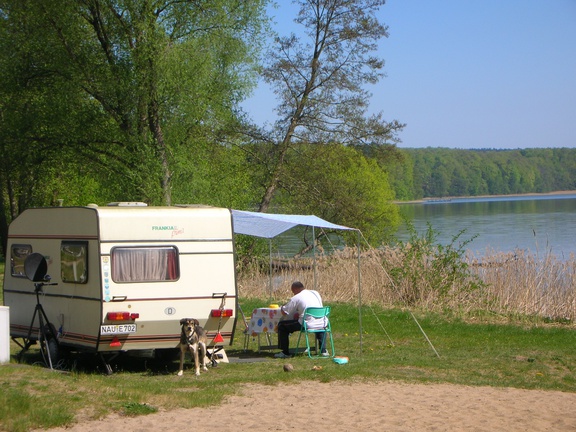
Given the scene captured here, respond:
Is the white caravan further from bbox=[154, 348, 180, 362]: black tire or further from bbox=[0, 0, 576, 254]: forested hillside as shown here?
bbox=[0, 0, 576, 254]: forested hillside

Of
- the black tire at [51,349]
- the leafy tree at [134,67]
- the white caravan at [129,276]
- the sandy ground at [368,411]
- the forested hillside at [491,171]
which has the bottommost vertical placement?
the sandy ground at [368,411]

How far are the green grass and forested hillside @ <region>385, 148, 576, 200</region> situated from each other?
113 metres

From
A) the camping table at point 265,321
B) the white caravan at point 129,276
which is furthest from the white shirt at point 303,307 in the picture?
the white caravan at point 129,276

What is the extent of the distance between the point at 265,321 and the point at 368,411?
4922 mm

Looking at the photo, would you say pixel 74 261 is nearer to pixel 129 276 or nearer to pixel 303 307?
pixel 129 276

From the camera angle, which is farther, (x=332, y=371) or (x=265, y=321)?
(x=265, y=321)

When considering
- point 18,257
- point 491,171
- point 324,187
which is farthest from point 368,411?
point 491,171

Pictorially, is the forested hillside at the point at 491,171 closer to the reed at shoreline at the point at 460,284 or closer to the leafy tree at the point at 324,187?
the leafy tree at the point at 324,187

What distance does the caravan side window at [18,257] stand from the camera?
42.4 ft

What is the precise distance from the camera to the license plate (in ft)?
36.4

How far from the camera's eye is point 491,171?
14488cm

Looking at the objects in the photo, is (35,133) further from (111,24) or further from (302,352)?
(302,352)

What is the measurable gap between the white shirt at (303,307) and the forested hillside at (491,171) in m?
116

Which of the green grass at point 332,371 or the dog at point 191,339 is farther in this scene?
the dog at point 191,339
